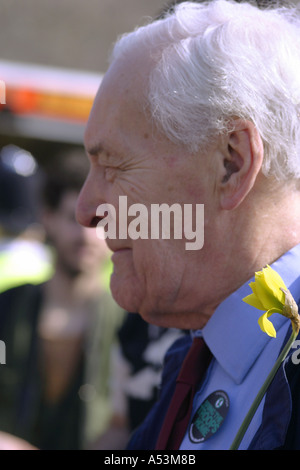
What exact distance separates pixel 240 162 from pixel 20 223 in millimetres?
4538

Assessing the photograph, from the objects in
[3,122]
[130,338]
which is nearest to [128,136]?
[130,338]

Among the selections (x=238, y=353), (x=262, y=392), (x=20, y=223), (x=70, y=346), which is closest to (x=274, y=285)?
(x=262, y=392)

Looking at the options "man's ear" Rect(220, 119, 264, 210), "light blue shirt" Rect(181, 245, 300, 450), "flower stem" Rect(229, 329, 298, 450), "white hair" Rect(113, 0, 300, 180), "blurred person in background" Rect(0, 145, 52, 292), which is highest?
"white hair" Rect(113, 0, 300, 180)

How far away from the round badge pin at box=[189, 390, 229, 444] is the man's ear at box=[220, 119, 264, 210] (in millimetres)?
430

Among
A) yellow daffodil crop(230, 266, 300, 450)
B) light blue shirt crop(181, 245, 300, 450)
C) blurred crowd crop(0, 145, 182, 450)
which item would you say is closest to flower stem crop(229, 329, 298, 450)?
yellow daffodil crop(230, 266, 300, 450)

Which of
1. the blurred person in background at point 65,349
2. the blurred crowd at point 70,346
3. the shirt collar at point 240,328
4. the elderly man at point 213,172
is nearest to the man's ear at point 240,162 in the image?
the elderly man at point 213,172

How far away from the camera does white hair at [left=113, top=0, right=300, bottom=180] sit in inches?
58.0

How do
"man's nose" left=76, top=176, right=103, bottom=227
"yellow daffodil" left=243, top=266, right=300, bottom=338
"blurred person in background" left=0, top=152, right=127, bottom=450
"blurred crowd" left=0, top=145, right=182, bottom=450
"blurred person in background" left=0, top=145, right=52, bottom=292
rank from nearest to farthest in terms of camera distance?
"yellow daffodil" left=243, top=266, right=300, bottom=338 < "man's nose" left=76, top=176, right=103, bottom=227 < "blurred crowd" left=0, top=145, right=182, bottom=450 < "blurred person in background" left=0, top=152, right=127, bottom=450 < "blurred person in background" left=0, top=145, right=52, bottom=292

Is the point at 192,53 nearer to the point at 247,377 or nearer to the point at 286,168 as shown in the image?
the point at 286,168

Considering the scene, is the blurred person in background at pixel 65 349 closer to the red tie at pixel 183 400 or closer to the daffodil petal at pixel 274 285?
the red tie at pixel 183 400

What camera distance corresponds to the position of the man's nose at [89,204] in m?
1.68

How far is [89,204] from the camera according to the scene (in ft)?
5.53

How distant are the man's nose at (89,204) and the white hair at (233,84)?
0.88 feet

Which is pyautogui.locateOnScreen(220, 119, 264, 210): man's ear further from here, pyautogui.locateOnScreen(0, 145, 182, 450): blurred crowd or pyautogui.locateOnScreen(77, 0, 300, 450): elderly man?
pyautogui.locateOnScreen(0, 145, 182, 450): blurred crowd
